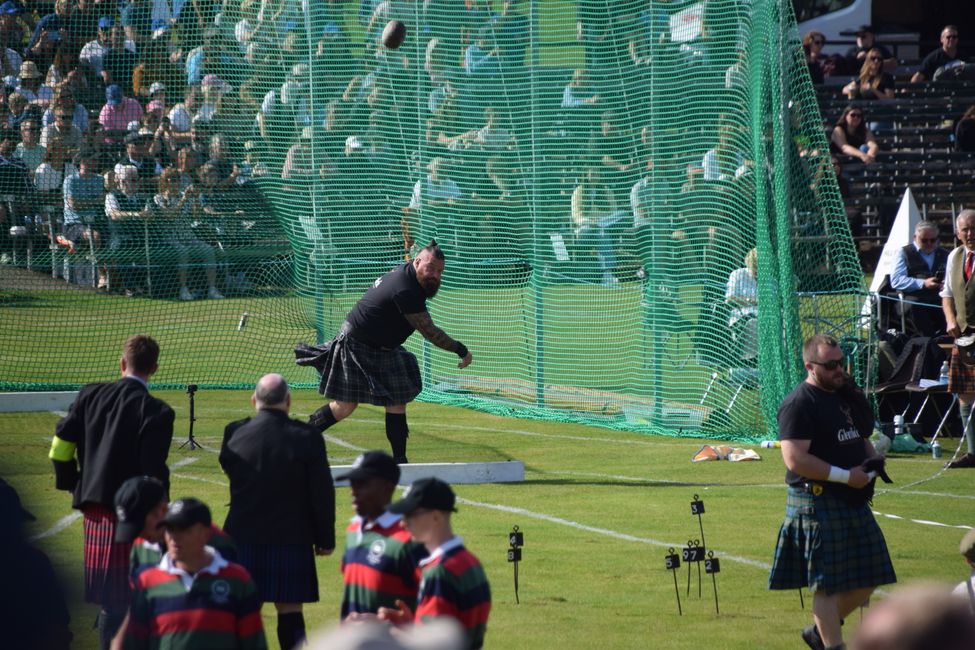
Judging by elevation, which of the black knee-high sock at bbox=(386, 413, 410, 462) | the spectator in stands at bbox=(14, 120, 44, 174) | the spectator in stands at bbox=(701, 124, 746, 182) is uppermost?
the spectator in stands at bbox=(14, 120, 44, 174)

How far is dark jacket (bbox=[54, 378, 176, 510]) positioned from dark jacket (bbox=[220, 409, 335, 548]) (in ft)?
1.07

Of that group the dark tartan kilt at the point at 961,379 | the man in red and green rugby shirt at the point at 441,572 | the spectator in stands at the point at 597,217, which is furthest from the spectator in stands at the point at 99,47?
the man in red and green rugby shirt at the point at 441,572

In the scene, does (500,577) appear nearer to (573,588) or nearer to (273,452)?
(573,588)

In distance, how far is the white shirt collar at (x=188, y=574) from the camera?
4793 mm

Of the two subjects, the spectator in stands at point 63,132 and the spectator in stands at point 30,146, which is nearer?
the spectator in stands at point 30,146

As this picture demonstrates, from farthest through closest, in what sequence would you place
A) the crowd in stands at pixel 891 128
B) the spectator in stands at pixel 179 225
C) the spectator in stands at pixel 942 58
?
the spectator in stands at pixel 942 58, the crowd in stands at pixel 891 128, the spectator in stands at pixel 179 225

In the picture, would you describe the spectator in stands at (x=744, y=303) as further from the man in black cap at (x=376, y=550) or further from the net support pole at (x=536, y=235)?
the man in black cap at (x=376, y=550)

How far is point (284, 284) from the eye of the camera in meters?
16.4

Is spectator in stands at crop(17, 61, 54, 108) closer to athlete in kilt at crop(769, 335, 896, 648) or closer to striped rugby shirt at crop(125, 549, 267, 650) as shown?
athlete in kilt at crop(769, 335, 896, 648)

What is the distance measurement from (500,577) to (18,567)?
207 inches

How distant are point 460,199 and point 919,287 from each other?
4.74 metres

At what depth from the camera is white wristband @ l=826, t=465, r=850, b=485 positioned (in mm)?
6574

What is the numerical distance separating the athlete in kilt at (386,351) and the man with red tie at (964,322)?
4.13m

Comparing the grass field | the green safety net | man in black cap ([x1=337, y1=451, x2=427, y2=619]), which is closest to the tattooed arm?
the grass field
